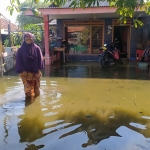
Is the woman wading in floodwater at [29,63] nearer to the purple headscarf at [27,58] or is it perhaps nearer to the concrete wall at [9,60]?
the purple headscarf at [27,58]

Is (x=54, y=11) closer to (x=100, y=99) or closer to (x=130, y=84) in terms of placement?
(x=130, y=84)

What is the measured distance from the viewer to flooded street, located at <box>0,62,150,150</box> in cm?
291

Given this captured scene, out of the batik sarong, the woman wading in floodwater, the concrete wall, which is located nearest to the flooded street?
the batik sarong

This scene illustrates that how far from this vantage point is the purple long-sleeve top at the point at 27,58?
4562 millimetres

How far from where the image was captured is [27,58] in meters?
4.57

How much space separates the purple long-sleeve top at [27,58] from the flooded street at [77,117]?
72 centimetres

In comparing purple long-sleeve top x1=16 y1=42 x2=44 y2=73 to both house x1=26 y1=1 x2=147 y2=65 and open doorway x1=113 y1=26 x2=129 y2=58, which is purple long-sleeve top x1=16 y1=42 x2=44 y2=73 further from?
open doorway x1=113 y1=26 x2=129 y2=58

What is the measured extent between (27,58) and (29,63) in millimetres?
126

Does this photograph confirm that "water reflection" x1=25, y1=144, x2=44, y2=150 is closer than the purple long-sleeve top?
Yes

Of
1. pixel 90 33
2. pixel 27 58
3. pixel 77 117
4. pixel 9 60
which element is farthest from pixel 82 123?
pixel 90 33

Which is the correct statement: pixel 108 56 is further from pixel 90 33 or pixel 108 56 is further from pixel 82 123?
pixel 82 123

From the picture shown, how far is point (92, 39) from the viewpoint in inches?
473

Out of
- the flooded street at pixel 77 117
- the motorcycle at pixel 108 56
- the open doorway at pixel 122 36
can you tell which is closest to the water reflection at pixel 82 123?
the flooded street at pixel 77 117

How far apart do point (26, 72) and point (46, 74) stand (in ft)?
10.4
